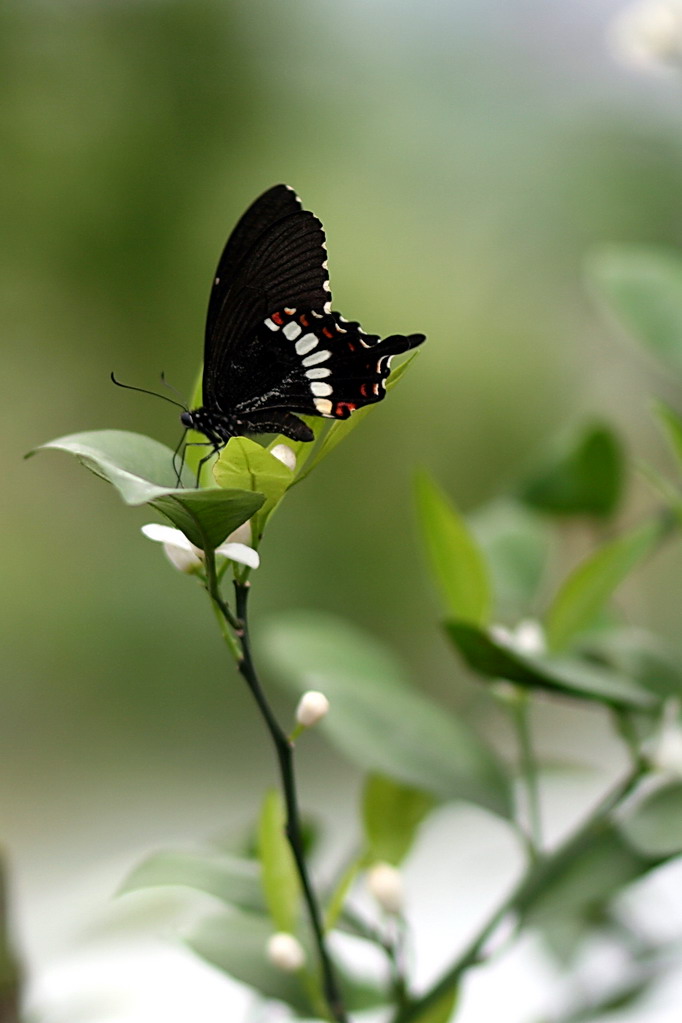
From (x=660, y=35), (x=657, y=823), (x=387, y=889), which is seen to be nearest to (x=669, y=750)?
(x=657, y=823)

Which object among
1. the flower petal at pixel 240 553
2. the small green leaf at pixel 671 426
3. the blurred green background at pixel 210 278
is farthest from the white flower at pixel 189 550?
the blurred green background at pixel 210 278

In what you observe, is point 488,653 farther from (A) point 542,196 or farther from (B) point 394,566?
(A) point 542,196

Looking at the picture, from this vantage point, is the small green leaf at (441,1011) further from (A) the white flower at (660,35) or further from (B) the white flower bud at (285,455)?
(A) the white flower at (660,35)

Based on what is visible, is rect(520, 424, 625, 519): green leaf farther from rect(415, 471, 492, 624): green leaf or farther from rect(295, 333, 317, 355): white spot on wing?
rect(295, 333, 317, 355): white spot on wing

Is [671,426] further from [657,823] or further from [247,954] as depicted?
[247,954]

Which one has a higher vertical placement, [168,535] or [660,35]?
[660,35]

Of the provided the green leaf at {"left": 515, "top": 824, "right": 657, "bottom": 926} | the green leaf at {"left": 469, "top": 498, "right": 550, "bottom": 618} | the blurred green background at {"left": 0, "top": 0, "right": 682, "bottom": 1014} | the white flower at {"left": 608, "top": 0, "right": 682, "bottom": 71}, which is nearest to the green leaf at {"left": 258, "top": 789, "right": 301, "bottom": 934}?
the green leaf at {"left": 515, "top": 824, "right": 657, "bottom": 926}

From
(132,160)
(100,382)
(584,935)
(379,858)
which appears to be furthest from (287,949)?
(132,160)

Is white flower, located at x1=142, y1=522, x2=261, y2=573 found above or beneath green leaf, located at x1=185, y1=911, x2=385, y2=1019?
above
